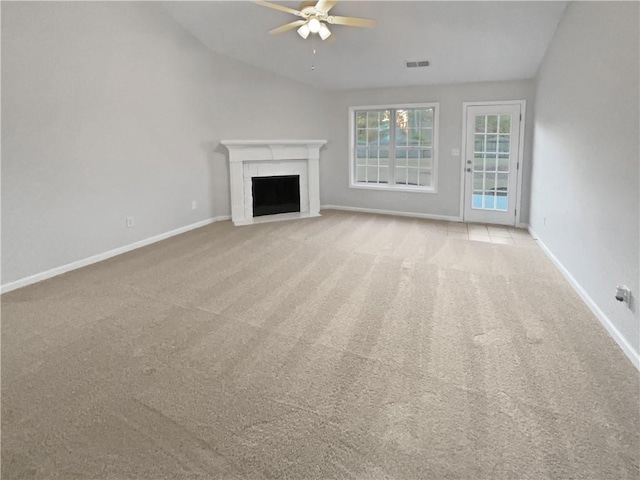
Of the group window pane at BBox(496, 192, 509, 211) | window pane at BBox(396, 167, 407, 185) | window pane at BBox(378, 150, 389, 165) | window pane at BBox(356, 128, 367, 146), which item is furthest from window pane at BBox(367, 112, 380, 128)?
window pane at BBox(496, 192, 509, 211)

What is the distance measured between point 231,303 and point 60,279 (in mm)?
1954

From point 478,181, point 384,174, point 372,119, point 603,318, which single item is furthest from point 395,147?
point 603,318

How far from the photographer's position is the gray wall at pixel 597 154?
104 inches

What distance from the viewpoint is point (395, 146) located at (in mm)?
7598

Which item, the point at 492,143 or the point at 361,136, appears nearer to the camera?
the point at 492,143

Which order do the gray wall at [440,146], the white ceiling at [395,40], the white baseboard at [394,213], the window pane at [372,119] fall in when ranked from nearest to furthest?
the white ceiling at [395,40] < the gray wall at [440,146] < the white baseboard at [394,213] < the window pane at [372,119]

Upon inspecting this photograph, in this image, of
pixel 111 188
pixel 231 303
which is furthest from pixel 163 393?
pixel 111 188

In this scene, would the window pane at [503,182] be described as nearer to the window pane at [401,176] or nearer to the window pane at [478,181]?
the window pane at [478,181]

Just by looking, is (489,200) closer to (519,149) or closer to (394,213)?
(519,149)

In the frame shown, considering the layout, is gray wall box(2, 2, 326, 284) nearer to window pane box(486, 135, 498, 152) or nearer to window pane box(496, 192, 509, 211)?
window pane box(486, 135, 498, 152)

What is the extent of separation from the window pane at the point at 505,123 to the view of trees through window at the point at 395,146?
42.9 inches

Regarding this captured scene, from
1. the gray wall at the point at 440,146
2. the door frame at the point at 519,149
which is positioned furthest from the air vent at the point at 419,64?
the door frame at the point at 519,149

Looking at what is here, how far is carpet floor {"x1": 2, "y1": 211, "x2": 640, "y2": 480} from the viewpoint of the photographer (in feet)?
5.87

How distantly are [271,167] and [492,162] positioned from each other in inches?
144
